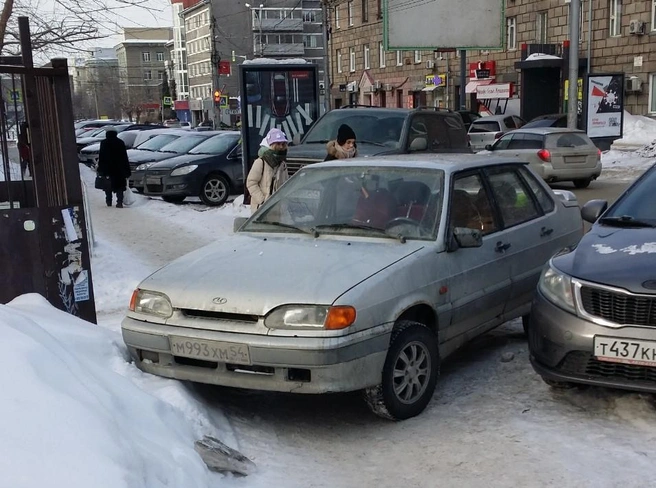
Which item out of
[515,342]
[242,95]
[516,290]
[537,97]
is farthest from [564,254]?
[537,97]

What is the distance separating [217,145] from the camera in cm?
1739

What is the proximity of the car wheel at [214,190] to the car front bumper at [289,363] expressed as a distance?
11954 mm

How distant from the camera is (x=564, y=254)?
16.8 ft

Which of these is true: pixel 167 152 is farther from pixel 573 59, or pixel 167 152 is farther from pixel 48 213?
pixel 48 213

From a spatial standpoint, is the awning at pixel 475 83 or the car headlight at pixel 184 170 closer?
the car headlight at pixel 184 170

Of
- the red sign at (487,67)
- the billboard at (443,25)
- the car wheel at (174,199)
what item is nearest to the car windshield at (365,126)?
the car wheel at (174,199)

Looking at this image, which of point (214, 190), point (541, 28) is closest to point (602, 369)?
point (214, 190)

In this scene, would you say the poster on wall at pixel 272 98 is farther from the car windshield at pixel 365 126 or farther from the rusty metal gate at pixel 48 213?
the rusty metal gate at pixel 48 213

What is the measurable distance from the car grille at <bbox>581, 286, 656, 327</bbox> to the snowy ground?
65 cm

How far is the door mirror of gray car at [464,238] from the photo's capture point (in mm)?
5234

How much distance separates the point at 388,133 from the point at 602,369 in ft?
25.5

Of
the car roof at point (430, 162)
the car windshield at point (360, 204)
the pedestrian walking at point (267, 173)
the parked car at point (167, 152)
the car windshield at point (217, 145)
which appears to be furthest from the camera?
the parked car at point (167, 152)

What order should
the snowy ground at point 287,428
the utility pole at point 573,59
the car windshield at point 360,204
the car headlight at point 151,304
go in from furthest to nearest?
1. the utility pole at point 573,59
2. the car windshield at point 360,204
3. the car headlight at point 151,304
4. the snowy ground at point 287,428

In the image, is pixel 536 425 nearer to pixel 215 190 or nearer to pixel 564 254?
pixel 564 254
